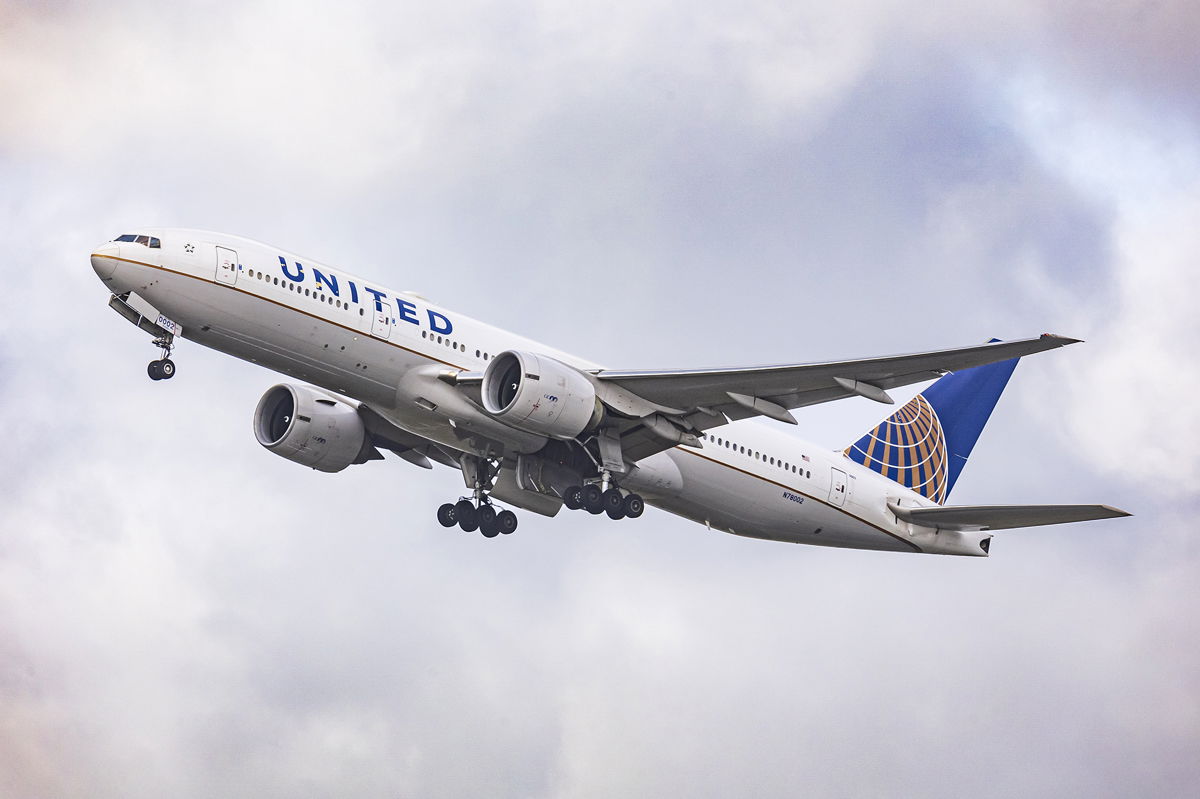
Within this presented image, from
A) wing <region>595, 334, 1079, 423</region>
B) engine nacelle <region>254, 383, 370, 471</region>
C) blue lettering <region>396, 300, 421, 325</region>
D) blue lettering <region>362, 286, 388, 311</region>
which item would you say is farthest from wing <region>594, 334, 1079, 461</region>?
engine nacelle <region>254, 383, 370, 471</region>

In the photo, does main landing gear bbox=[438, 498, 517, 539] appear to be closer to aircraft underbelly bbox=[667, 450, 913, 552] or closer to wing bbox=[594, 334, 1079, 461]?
aircraft underbelly bbox=[667, 450, 913, 552]

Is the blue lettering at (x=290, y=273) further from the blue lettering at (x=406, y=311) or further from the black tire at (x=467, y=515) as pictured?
the black tire at (x=467, y=515)

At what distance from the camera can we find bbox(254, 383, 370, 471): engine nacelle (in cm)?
3878

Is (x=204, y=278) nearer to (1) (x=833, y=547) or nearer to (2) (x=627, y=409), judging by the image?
(2) (x=627, y=409)

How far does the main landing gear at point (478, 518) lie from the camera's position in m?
40.3

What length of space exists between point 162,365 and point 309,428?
7.16m

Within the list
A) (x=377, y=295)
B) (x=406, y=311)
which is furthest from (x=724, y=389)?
(x=377, y=295)

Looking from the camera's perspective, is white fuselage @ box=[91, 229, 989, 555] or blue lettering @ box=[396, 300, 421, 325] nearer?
white fuselage @ box=[91, 229, 989, 555]

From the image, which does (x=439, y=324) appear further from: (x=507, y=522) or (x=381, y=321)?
(x=507, y=522)

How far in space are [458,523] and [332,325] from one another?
9.47 m

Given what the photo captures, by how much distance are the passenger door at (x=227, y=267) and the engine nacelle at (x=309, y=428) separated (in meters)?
7.39

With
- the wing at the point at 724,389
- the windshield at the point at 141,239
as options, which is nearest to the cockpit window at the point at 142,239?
the windshield at the point at 141,239

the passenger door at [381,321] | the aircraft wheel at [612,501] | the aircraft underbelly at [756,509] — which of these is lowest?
the aircraft wheel at [612,501]

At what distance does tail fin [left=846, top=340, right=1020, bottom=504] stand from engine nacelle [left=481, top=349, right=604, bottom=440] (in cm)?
1114
